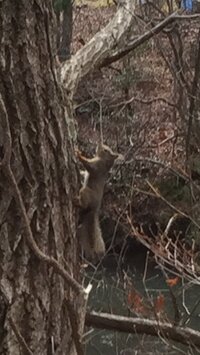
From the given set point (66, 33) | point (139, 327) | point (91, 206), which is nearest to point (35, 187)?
point (91, 206)

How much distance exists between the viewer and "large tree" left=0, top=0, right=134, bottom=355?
1886mm

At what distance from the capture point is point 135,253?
843 centimetres

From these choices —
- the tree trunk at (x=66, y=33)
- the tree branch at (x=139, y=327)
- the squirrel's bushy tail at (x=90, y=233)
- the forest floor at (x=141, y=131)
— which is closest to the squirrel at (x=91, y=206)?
the squirrel's bushy tail at (x=90, y=233)

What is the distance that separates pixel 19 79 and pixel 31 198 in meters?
0.26

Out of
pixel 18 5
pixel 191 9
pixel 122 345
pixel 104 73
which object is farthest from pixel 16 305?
pixel 104 73

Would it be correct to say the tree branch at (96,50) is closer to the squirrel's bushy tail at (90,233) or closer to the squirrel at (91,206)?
the squirrel at (91,206)

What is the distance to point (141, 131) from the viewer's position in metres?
8.91

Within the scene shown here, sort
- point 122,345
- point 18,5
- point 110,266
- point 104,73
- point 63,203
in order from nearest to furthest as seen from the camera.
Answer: point 18,5 < point 63,203 < point 122,345 < point 110,266 < point 104,73

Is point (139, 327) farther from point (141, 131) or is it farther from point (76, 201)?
point (141, 131)

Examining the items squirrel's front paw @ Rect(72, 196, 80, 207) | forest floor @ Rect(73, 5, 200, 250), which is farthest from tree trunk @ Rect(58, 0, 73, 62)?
squirrel's front paw @ Rect(72, 196, 80, 207)

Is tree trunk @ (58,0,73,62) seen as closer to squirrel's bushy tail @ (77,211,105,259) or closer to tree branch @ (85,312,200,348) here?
tree branch @ (85,312,200,348)

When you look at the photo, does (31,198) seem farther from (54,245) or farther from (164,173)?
(164,173)

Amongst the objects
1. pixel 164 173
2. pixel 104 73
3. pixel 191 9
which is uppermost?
pixel 191 9

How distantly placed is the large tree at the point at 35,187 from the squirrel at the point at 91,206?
0.43 ft
